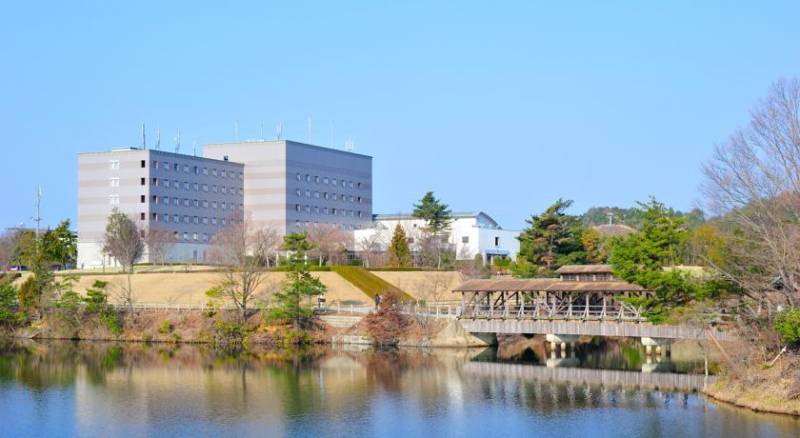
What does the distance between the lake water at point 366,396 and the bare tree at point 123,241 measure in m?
31.9

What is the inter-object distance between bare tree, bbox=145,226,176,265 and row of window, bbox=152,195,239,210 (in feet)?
10.1

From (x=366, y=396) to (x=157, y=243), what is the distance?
5864 cm

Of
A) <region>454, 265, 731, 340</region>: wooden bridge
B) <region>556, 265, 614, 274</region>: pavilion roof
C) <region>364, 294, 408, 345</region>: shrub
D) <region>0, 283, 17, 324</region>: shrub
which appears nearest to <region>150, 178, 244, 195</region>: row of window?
<region>0, 283, 17, 324</region>: shrub

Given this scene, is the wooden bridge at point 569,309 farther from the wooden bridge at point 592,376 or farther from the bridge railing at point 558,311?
the wooden bridge at point 592,376

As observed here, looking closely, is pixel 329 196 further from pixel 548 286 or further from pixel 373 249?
pixel 548 286

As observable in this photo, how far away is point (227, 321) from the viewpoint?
2616 inches

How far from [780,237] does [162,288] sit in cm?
5343

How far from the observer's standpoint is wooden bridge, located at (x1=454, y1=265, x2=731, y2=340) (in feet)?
176

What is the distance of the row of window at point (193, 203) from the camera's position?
10227 cm

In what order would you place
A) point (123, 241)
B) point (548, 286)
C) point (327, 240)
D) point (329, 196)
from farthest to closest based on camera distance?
point (329, 196), point (327, 240), point (123, 241), point (548, 286)

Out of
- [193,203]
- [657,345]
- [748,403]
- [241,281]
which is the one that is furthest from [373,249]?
[748,403]

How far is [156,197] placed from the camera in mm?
101938

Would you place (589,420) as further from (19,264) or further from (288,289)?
(19,264)

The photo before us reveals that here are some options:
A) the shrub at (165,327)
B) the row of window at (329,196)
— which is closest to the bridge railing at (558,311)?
the shrub at (165,327)
